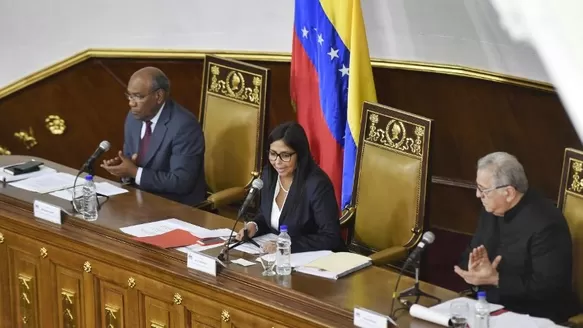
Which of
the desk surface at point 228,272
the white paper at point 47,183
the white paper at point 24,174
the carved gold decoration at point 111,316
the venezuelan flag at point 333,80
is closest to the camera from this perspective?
the desk surface at point 228,272

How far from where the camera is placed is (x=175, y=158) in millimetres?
3775

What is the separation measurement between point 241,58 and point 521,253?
2.76 m

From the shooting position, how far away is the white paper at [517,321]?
215cm

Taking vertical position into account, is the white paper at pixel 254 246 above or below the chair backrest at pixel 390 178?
below

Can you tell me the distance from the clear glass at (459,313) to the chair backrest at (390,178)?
104 centimetres

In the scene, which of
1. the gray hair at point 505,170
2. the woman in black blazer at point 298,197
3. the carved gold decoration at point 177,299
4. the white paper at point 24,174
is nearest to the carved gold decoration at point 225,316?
the carved gold decoration at point 177,299

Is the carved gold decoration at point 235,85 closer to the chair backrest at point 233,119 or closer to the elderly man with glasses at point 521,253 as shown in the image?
the chair backrest at point 233,119

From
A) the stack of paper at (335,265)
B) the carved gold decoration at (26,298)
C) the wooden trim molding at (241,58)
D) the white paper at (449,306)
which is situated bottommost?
the carved gold decoration at (26,298)

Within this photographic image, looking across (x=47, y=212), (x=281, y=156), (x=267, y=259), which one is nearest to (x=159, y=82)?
(x=47, y=212)

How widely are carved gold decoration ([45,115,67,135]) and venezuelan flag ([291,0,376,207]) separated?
1.84m

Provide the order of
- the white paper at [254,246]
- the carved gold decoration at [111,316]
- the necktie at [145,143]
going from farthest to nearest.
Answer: the necktie at [145,143] → the carved gold decoration at [111,316] → the white paper at [254,246]

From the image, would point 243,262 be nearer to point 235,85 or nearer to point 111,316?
point 111,316

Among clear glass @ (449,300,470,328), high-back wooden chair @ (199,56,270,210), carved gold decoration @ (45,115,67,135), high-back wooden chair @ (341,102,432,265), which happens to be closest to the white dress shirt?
high-back wooden chair @ (199,56,270,210)

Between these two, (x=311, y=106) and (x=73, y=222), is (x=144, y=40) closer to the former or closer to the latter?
(x=311, y=106)
